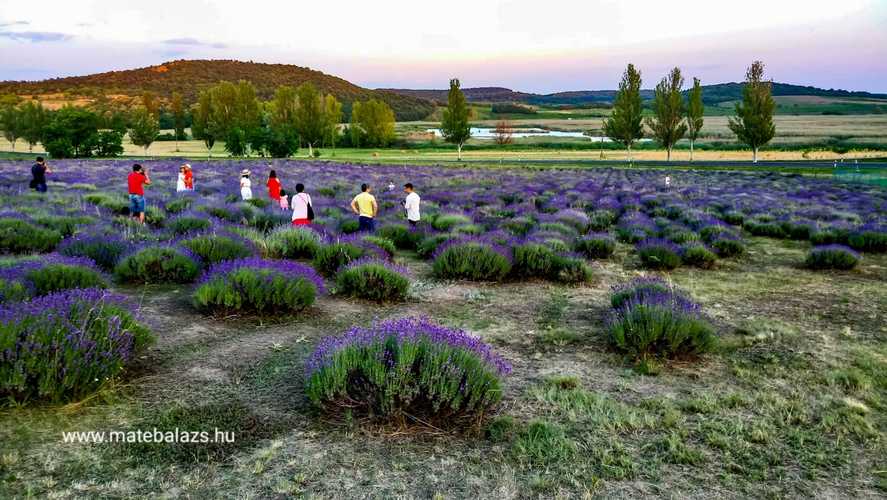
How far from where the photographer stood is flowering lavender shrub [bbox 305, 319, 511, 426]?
15.6ft

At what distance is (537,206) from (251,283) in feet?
54.6

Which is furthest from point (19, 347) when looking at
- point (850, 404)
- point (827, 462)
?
point (850, 404)

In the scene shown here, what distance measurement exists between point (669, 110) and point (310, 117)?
2032 inches

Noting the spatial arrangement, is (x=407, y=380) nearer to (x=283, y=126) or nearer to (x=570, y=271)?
(x=570, y=271)

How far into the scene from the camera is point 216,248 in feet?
33.2

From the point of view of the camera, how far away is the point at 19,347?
4.65 metres

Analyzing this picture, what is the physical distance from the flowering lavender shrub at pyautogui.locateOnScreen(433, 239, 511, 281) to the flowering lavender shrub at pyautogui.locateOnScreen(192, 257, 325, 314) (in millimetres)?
3462

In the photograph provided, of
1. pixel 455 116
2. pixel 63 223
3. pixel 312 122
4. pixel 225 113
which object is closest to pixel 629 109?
pixel 455 116

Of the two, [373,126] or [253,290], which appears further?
[373,126]

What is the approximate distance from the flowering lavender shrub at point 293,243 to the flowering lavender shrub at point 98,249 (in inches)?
104

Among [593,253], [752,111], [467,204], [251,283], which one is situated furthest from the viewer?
[752,111]

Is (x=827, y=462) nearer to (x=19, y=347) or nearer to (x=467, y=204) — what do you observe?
(x=19, y=347)

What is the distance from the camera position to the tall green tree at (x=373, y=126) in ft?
342

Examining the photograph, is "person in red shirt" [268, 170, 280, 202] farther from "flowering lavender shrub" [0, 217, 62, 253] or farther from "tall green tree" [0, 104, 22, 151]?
"tall green tree" [0, 104, 22, 151]
